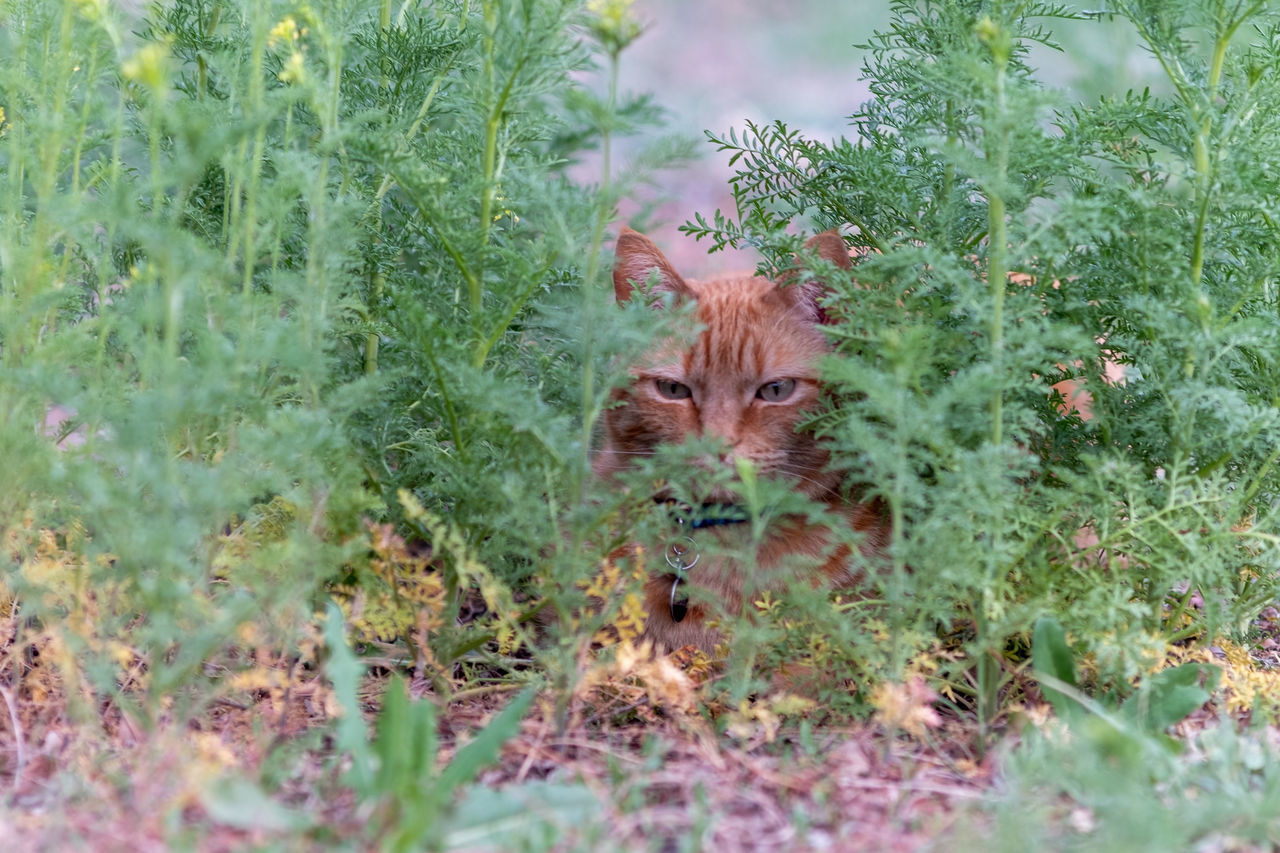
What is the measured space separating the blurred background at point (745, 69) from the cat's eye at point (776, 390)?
459 cm

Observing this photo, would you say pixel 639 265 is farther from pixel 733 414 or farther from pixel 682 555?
pixel 682 555

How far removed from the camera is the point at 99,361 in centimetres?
245

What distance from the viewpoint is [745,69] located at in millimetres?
14383

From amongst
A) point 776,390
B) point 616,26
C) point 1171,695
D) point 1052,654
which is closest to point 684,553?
point 776,390

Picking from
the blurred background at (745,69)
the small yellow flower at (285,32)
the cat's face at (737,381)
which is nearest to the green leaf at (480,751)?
the cat's face at (737,381)

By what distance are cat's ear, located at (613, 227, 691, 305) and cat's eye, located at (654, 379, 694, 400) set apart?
0.79ft

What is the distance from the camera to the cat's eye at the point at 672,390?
320 cm

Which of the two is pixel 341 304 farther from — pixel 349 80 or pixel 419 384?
pixel 349 80

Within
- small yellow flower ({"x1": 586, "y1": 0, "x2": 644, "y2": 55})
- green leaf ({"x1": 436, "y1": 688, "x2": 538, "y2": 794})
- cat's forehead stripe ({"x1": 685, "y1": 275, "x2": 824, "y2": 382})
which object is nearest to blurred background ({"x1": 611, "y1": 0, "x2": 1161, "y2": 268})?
cat's forehead stripe ({"x1": 685, "y1": 275, "x2": 824, "y2": 382})

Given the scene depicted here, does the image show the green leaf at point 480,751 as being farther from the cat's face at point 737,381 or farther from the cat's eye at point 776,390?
the cat's eye at point 776,390

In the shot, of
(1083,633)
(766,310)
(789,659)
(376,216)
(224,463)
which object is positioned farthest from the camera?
(766,310)

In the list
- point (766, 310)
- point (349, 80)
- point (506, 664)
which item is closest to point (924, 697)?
point (506, 664)

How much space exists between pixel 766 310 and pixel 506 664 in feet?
3.97

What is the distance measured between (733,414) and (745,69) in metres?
12.1
